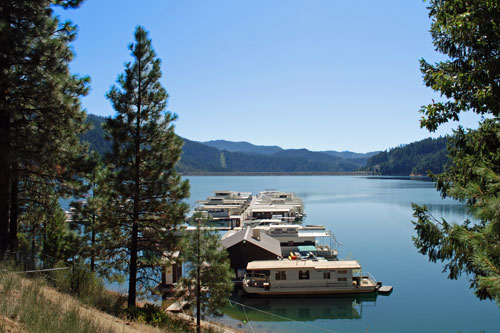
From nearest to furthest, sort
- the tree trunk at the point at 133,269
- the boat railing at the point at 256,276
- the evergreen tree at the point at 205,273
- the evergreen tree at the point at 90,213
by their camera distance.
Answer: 1. the tree trunk at the point at 133,269
2. the evergreen tree at the point at 90,213
3. the evergreen tree at the point at 205,273
4. the boat railing at the point at 256,276

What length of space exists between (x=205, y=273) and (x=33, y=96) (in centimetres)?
877

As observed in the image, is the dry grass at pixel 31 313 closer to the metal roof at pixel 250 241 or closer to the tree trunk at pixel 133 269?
the tree trunk at pixel 133 269

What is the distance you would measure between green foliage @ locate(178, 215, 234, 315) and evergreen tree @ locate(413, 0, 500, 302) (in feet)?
27.8

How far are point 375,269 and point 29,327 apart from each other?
84.0 feet

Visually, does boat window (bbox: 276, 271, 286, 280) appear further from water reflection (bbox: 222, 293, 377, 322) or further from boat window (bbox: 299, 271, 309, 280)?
water reflection (bbox: 222, 293, 377, 322)

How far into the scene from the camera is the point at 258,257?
82.0 ft

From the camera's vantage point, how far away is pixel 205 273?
14.2 metres

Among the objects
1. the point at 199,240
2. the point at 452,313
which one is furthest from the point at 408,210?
the point at 199,240

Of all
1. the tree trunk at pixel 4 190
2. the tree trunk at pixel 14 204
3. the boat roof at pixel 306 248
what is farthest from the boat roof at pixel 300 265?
the tree trunk at pixel 4 190

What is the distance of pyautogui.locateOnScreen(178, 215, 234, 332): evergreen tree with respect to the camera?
14117mm

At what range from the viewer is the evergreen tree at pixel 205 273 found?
14.1 meters

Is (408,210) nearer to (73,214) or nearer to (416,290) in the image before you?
(416,290)

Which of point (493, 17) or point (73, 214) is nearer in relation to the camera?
point (493, 17)

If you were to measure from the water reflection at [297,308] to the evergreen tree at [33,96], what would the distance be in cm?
1203
